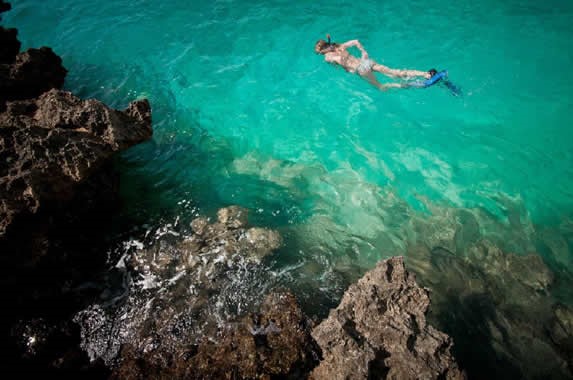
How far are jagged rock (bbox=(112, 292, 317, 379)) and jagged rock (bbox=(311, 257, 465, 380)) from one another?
0.26 m

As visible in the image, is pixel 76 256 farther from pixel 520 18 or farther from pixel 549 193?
pixel 520 18

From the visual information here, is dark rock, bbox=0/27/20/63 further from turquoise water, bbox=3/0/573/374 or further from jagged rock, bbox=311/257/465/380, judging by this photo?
jagged rock, bbox=311/257/465/380

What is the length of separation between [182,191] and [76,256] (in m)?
2.86

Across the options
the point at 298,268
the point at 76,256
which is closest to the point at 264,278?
the point at 298,268

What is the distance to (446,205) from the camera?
9.83 metres

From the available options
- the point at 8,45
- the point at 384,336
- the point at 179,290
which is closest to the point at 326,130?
the point at 179,290

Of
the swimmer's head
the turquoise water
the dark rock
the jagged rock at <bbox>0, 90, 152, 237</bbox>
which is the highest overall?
the dark rock

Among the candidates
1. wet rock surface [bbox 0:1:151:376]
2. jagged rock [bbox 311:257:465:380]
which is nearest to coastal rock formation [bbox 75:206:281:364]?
wet rock surface [bbox 0:1:151:376]

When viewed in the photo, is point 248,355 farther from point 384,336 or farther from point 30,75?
point 30,75

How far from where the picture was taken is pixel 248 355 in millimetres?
3545

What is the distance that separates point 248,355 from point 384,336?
6.23 ft

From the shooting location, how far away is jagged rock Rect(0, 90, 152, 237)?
11.4 feet

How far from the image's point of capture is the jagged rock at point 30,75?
5.33 metres

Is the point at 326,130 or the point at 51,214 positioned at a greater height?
the point at 51,214
